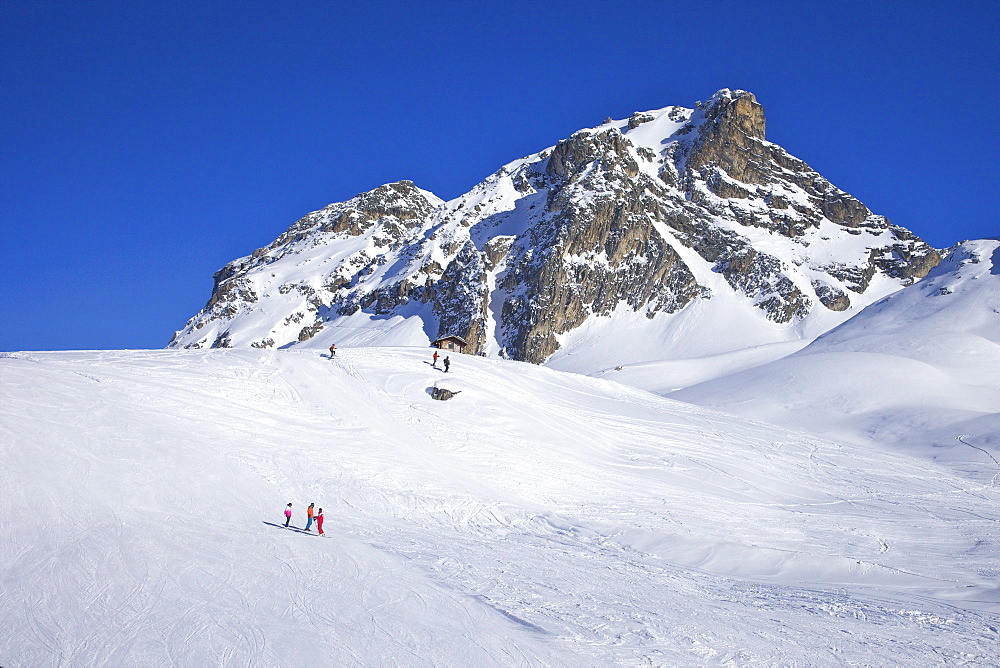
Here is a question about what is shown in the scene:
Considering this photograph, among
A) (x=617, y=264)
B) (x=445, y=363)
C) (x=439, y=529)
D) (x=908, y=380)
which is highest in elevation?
Result: (x=617, y=264)

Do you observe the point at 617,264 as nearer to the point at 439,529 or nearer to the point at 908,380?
the point at 908,380

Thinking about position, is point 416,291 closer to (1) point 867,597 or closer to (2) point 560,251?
(2) point 560,251

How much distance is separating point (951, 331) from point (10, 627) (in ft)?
234

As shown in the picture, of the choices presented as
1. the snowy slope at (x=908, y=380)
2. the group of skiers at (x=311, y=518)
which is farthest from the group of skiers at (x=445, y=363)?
the snowy slope at (x=908, y=380)

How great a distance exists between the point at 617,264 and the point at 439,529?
3703 inches

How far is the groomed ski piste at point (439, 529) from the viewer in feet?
37.6

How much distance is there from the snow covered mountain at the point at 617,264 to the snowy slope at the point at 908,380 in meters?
27.8

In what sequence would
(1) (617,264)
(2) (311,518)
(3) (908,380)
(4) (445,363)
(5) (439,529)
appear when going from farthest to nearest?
(1) (617,264) < (3) (908,380) < (4) (445,363) < (5) (439,529) < (2) (311,518)

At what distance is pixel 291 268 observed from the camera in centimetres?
14950

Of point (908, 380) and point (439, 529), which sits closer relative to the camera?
point (439, 529)

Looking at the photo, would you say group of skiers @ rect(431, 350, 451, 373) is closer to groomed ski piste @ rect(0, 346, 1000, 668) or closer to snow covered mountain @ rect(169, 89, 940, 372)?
groomed ski piste @ rect(0, 346, 1000, 668)

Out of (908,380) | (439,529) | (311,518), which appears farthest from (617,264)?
(311,518)

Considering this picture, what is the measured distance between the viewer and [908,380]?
1917 inches

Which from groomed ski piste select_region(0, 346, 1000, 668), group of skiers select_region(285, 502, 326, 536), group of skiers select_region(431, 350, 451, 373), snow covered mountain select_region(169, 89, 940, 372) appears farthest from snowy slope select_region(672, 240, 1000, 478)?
group of skiers select_region(285, 502, 326, 536)
